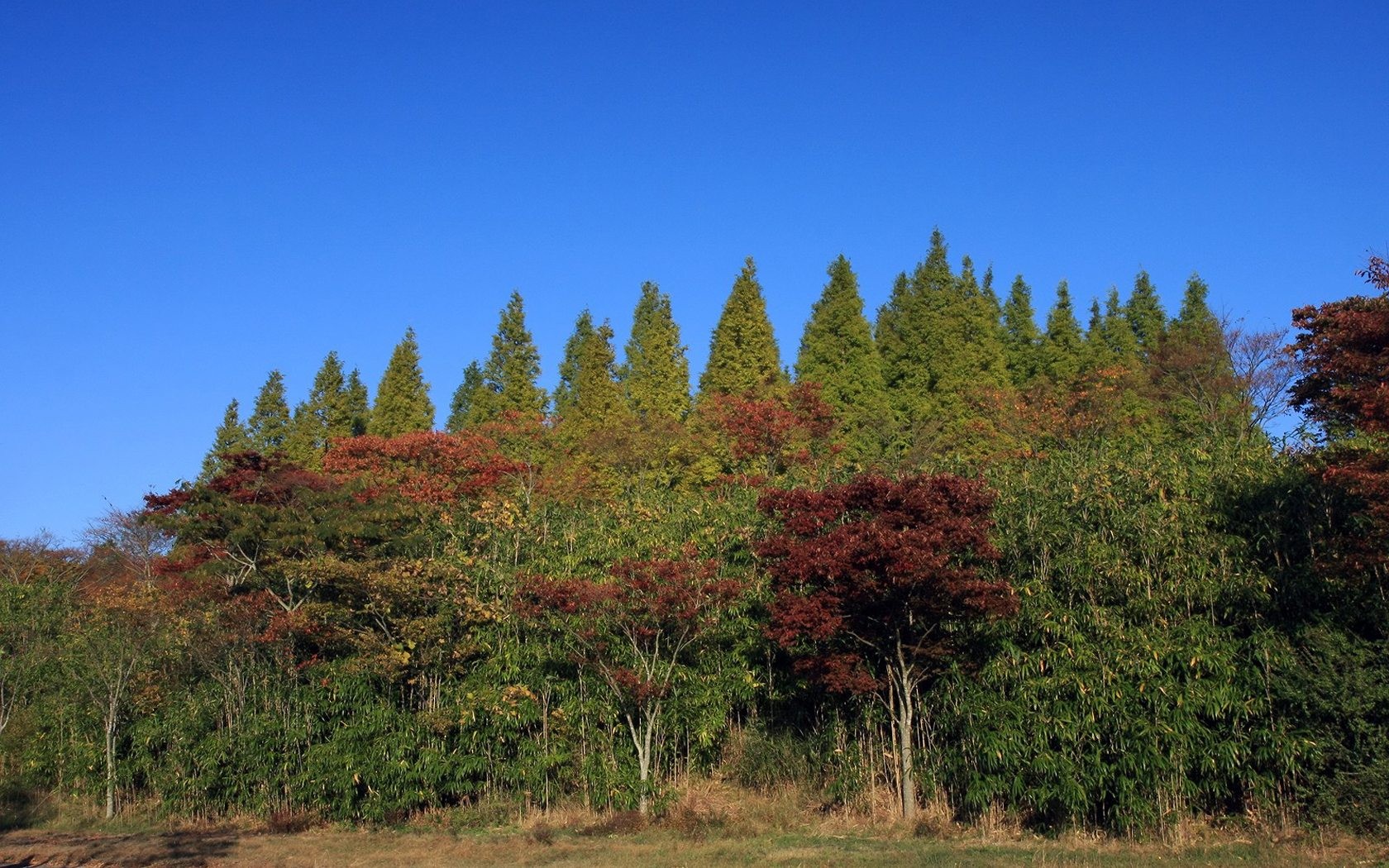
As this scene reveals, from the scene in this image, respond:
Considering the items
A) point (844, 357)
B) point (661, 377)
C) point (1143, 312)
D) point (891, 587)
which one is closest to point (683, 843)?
point (891, 587)

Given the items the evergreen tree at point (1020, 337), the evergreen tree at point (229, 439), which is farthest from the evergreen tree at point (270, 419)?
the evergreen tree at point (1020, 337)

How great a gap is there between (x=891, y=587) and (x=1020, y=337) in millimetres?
30976

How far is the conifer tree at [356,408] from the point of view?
41.2 metres

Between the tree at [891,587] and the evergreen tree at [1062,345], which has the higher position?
the evergreen tree at [1062,345]

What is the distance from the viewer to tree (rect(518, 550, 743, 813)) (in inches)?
538

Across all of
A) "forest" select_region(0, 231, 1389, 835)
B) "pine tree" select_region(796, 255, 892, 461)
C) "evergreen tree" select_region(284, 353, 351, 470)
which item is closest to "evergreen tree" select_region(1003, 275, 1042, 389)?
"pine tree" select_region(796, 255, 892, 461)

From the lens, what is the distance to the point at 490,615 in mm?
15289

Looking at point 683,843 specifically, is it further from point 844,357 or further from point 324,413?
point 324,413

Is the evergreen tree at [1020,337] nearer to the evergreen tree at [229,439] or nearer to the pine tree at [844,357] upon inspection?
the pine tree at [844,357]

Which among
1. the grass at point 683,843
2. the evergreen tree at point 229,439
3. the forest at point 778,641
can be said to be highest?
the evergreen tree at point 229,439

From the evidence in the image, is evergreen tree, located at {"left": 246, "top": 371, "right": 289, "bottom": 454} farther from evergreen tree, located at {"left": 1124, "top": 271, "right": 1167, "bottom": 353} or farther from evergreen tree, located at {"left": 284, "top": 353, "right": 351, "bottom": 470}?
evergreen tree, located at {"left": 1124, "top": 271, "right": 1167, "bottom": 353}

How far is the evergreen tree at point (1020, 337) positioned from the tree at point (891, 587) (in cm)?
2667

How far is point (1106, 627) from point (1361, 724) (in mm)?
2576

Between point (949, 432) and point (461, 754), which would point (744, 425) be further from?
point (461, 754)
